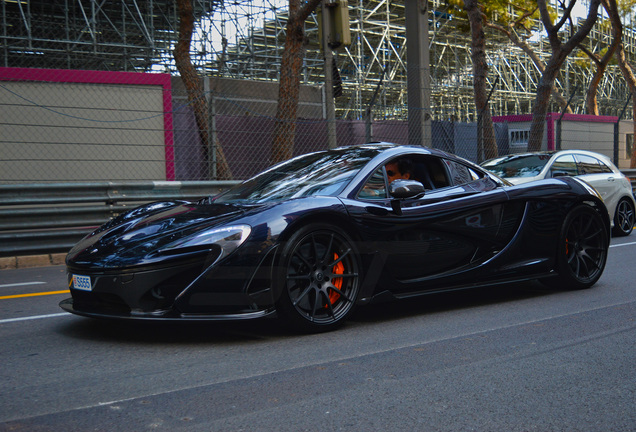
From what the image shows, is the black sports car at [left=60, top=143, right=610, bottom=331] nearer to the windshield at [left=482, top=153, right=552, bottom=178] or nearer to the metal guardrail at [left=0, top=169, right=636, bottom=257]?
the windshield at [left=482, top=153, right=552, bottom=178]

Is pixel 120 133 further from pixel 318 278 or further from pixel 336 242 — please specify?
pixel 318 278

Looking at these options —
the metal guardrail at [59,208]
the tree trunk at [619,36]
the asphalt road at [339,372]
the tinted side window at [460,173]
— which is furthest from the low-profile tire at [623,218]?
the tree trunk at [619,36]

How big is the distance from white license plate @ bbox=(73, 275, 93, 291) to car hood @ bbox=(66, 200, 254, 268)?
82mm

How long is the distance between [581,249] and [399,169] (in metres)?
2.12

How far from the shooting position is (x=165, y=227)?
4.75 m

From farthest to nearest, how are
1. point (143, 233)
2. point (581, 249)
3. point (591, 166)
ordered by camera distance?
point (591, 166) → point (581, 249) → point (143, 233)

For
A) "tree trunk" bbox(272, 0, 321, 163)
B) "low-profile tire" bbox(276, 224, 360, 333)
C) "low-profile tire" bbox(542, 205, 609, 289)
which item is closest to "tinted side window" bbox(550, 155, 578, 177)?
"low-profile tire" bbox(542, 205, 609, 289)

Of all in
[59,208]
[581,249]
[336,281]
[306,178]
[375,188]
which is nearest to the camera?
[336,281]

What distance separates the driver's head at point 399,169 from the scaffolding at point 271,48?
8366 millimetres

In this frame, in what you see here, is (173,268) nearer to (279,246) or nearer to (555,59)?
(279,246)

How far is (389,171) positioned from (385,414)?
8.30ft

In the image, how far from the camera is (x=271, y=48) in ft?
113

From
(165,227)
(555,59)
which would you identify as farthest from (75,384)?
(555,59)

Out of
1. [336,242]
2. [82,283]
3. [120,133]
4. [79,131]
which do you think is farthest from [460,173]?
[79,131]
